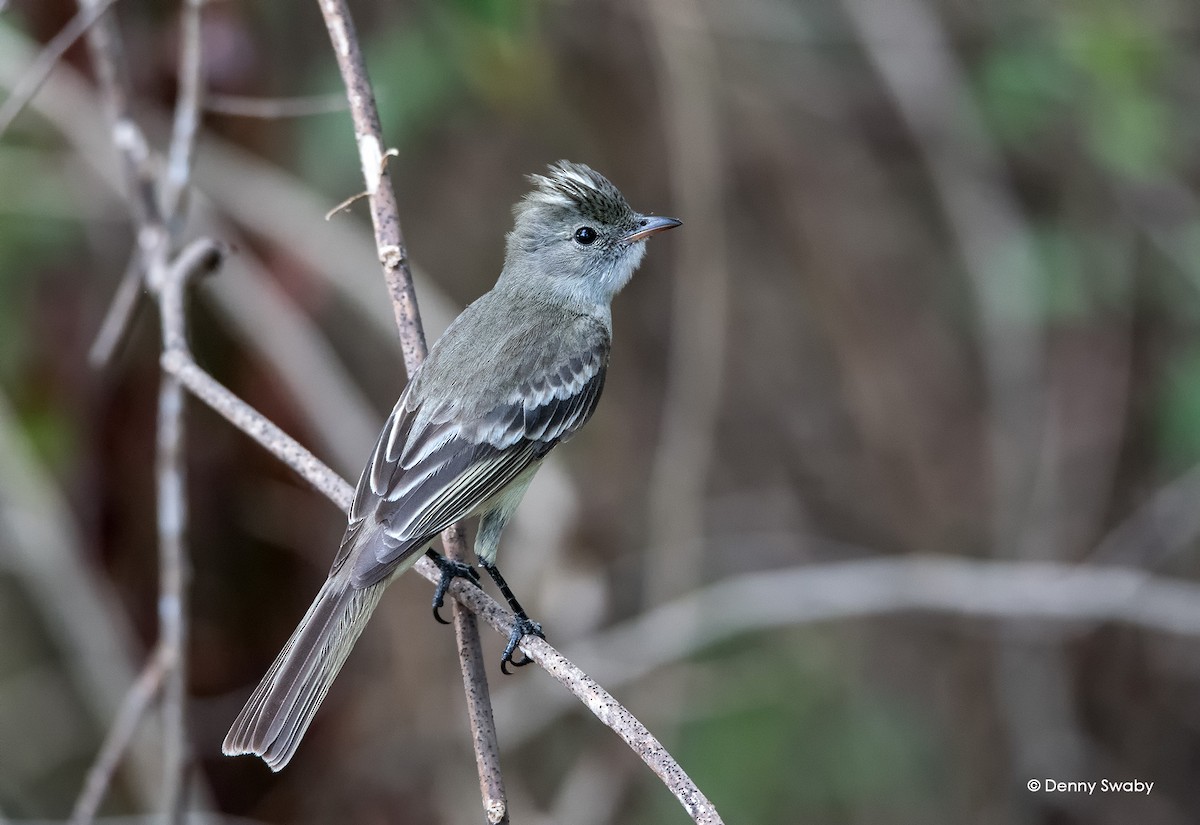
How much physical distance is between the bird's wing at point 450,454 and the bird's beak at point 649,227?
0.44 metres

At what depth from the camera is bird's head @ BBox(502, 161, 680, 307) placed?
13.7 feet

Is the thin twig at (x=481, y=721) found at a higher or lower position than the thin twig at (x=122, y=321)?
lower

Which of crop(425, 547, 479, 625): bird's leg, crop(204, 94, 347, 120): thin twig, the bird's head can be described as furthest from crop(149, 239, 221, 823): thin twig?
the bird's head

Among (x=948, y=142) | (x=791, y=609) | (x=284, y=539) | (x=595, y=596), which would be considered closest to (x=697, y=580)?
(x=791, y=609)

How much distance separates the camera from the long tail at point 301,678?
2840 mm

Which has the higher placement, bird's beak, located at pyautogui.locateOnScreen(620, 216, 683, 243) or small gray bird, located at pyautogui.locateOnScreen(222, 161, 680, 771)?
bird's beak, located at pyautogui.locateOnScreen(620, 216, 683, 243)

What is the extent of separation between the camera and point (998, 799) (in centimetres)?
627

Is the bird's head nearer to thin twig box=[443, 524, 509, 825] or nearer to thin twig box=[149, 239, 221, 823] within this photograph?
thin twig box=[149, 239, 221, 823]

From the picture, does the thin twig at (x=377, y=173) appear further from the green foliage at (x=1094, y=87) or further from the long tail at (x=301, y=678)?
the green foliage at (x=1094, y=87)

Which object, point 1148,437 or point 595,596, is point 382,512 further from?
point 1148,437

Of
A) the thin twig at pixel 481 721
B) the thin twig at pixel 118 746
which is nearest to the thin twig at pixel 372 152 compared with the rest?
the thin twig at pixel 481 721

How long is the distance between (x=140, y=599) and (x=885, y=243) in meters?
4.18

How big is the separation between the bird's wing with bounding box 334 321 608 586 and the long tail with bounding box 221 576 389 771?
0.28 feet

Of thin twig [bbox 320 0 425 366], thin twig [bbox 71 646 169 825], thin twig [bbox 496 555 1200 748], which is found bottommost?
thin twig [bbox 496 555 1200 748]
